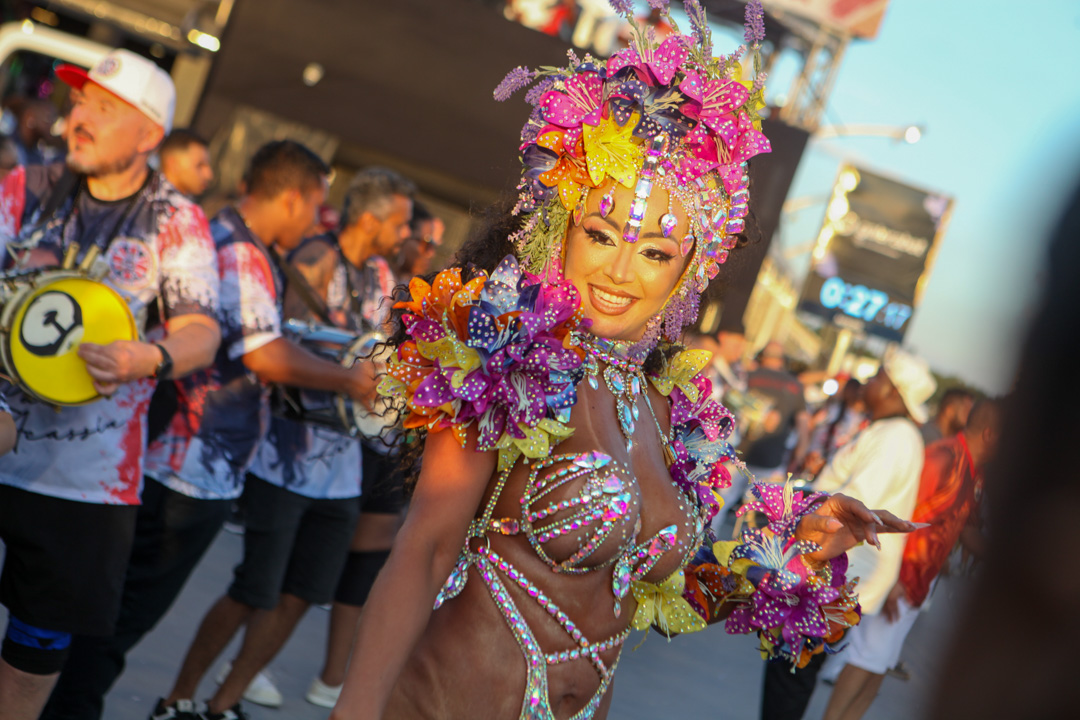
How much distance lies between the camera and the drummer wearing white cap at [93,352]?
10.3 ft

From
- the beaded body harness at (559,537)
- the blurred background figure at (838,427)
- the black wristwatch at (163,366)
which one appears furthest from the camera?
the blurred background figure at (838,427)

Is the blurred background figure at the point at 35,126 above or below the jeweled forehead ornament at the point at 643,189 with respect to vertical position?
below

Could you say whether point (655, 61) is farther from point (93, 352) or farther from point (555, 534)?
point (93, 352)

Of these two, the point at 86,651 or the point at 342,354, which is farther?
the point at 342,354

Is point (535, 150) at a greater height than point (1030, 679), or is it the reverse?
point (535, 150)

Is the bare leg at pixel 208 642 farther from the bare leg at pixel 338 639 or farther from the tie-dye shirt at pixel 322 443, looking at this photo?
the bare leg at pixel 338 639

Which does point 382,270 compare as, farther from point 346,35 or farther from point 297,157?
point 346,35

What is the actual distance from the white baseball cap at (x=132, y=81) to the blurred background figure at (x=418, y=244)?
9.20 feet

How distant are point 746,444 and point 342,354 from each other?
7.43m

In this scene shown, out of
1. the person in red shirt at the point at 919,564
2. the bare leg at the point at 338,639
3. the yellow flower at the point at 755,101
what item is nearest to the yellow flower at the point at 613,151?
the yellow flower at the point at 755,101

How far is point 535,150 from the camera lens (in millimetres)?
2430

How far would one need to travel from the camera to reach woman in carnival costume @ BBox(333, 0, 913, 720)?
2.01m

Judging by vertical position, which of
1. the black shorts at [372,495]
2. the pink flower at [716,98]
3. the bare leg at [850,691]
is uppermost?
the pink flower at [716,98]

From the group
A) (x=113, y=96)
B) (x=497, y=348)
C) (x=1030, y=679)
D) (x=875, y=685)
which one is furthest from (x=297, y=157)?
(x=1030, y=679)
